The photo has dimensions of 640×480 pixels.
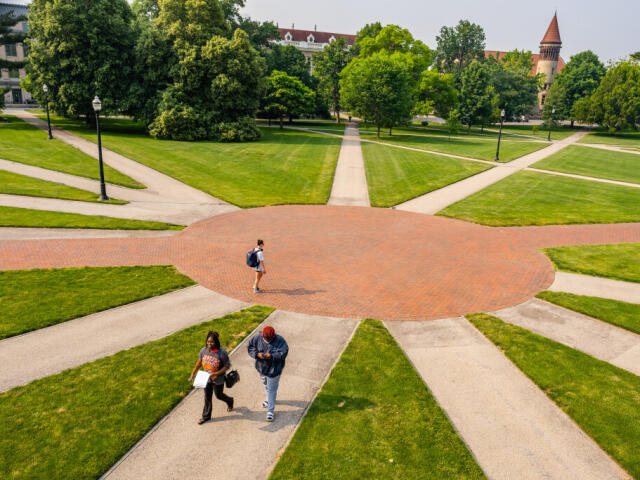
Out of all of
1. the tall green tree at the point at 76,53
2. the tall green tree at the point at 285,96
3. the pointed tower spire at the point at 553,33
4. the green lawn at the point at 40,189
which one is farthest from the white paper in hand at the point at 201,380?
the pointed tower spire at the point at 553,33

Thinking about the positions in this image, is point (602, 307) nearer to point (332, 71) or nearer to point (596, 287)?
point (596, 287)

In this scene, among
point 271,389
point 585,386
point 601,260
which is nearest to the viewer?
point 271,389

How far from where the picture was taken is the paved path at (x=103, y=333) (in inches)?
321

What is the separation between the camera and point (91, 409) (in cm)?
705

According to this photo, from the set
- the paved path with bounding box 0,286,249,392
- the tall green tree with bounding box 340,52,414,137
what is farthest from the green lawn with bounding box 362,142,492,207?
the paved path with bounding box 0,286,249,392

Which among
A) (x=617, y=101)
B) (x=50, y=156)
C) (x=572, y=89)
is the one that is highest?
(x=572, y=89)

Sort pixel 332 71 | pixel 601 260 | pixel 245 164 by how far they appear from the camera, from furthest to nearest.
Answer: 1. pixel 332 71
2. pixel 245 164
3. pixel 601 260

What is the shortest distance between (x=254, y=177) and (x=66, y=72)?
83.1 feet

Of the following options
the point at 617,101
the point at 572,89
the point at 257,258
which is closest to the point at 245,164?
the point at 257,258

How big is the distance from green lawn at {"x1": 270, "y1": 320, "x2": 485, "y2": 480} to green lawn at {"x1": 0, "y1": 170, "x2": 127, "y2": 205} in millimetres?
15825

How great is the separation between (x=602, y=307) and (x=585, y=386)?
4.26 meters

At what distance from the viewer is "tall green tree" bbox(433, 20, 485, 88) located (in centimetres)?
9725

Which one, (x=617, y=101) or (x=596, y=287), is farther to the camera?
(x=617, y=101)

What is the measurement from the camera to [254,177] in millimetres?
26766
